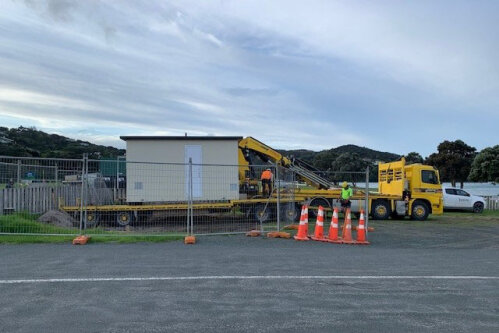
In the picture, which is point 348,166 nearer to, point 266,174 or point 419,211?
point 419,211

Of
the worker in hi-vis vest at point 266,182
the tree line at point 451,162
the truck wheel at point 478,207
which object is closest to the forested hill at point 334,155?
the tree line at point 451,162

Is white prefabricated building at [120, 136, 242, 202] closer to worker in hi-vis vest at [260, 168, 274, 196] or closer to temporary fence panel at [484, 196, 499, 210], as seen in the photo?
worker in hi-vis vest at [260, 168, 274, 196]

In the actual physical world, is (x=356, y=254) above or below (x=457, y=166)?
below

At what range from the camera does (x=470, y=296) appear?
6.24m

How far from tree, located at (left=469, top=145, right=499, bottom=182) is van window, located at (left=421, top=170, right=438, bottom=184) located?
14.1 m

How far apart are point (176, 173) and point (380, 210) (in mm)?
11496

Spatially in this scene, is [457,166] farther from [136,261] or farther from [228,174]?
[136,261]

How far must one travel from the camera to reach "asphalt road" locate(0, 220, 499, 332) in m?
4.95

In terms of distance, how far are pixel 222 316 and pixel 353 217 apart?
17.9 meters

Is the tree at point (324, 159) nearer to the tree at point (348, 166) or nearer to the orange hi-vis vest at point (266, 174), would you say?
the tree at point (348, 166)

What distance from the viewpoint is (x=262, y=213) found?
15.7 meters

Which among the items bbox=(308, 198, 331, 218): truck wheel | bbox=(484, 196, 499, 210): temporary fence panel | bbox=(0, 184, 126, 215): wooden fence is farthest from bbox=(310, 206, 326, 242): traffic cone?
bbox=(484, 196, 499, 210): temporary fence panel

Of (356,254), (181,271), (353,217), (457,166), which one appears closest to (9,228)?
(181,271)

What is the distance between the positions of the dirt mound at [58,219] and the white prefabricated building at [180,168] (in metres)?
2.08
